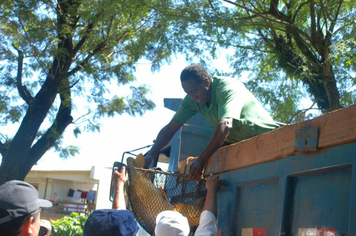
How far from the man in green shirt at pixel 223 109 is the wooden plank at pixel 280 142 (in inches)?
4.8

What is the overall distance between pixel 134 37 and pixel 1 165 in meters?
4.93

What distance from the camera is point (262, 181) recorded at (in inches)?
107

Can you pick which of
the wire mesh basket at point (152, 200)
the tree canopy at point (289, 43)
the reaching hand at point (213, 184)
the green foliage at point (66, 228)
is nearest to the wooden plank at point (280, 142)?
the reaching hand at point (213, 184)

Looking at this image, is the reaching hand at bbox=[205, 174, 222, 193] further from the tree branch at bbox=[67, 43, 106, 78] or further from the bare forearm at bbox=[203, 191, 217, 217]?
the tree branch at bbox=[67, 43, 106, 78]

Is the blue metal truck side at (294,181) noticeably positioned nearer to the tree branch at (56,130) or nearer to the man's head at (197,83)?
the man's head at (197,83)

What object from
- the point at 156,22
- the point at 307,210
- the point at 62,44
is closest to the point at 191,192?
the point at 307,210

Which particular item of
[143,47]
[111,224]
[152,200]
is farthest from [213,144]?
[143,47]

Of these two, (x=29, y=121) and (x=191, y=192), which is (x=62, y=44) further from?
(x=191, y=192)

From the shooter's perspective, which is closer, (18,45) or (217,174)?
(217,174)

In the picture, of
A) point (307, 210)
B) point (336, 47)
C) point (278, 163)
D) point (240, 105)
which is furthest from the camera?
point (336, 47)

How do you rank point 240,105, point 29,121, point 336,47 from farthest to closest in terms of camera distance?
point 29,121, point 336,47, point 240,105

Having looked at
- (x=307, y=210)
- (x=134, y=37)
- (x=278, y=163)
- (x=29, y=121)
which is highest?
(x=134, y=37)

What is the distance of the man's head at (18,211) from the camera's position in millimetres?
1751

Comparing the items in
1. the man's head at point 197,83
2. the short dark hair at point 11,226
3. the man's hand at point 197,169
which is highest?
the man's head at point 197,83
